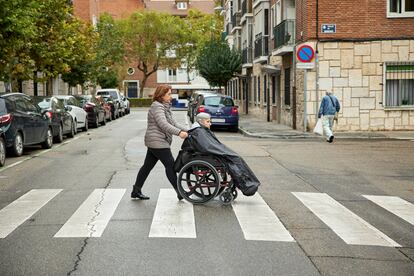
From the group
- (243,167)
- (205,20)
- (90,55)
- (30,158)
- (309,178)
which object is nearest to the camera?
(243,167)

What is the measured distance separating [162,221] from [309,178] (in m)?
4.60

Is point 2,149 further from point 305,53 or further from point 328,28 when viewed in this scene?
point 328,28

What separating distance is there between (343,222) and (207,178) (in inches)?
75.9

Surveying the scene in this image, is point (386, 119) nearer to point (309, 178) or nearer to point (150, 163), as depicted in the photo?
point (309, 178)

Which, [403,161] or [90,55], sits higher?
[90,55]

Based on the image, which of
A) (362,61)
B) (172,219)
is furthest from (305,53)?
(172,219)

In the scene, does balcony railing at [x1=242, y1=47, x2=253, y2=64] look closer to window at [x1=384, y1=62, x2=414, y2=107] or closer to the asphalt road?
window at [x1=384, y1=62, x2=414, y2=107]

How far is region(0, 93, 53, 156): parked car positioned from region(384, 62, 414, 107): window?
12011 mm

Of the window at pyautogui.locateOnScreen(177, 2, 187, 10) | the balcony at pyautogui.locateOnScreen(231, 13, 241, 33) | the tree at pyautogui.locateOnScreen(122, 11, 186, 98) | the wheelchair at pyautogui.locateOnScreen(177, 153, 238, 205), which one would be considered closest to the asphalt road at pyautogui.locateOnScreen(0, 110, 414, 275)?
the wheelchair at pyautogui.locateOnScreen(177, 153, 238, 205)

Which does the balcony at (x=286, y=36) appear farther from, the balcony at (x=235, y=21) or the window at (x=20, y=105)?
the balcony at (x=235, y=21)

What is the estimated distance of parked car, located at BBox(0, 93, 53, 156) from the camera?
14.6 m

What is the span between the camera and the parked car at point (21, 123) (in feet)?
48.1

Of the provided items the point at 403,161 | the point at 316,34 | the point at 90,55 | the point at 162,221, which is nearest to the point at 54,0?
the point at 90,55

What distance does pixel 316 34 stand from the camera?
74.1ft
